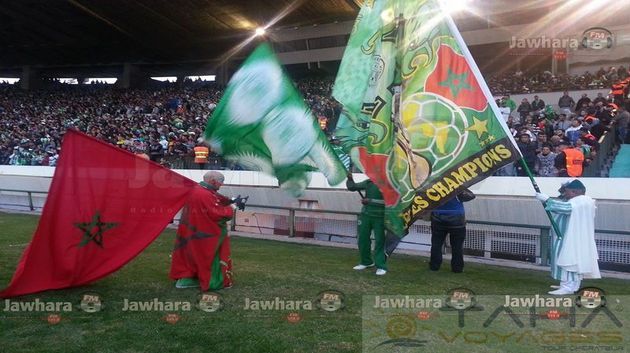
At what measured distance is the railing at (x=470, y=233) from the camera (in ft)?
31.6

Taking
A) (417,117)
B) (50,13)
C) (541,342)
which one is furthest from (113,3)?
(541,342)

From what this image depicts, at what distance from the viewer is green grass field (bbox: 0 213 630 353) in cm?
522

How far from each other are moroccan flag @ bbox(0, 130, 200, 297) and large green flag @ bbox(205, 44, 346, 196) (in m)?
1.23

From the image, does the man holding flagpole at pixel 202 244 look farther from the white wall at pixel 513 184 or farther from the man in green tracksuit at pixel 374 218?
the man in green tracksuit at pixel 374 218

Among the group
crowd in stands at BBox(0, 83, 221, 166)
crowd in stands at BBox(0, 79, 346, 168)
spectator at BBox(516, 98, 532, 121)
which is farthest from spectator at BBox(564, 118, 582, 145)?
crowd in stands at BBox(0, 83, 221, 166)

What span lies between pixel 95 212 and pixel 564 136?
10.2 m

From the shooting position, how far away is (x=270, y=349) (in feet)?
16.6

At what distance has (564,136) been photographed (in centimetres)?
1279

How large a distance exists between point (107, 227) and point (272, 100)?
270 centimetres

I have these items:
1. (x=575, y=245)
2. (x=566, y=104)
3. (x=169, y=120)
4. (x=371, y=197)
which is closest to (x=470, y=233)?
(x=371, y=197)

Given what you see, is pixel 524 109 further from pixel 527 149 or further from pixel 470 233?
pixel 470 233

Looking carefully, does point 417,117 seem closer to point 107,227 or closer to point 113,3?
point 107,227

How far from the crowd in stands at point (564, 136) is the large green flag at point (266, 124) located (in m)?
4.93

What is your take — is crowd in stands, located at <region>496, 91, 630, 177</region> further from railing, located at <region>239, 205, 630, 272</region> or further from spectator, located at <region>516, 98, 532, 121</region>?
railing, located at <region>239, 205, 630, 272</region>
